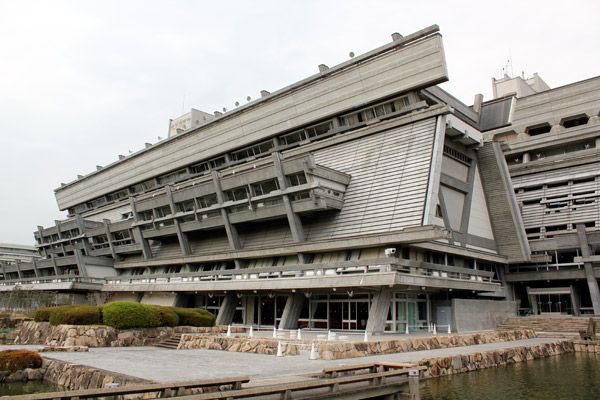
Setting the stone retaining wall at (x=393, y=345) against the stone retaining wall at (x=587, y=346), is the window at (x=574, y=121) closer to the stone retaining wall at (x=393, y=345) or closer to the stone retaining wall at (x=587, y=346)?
the stone retaining wall at (x=587, y=346)

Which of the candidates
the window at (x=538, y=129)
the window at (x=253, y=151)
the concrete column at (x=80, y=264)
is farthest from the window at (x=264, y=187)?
the window at (x=538, y=129)

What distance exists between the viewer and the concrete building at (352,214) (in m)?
38.7

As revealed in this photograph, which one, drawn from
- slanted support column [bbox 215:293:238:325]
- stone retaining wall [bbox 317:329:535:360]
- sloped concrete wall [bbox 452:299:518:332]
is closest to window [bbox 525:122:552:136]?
sloped concrete wall [bbox 452:299:518:332]

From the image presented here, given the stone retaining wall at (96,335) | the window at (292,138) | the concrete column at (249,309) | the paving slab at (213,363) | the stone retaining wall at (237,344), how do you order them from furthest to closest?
the window at (292,138)
the concrete column at (249,309)
the stone retaining wall at (96,335)
the stone retaining wall at (237,344)
the paving slab at (213,363)

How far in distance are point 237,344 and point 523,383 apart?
591 inches

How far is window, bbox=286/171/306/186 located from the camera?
145 ft

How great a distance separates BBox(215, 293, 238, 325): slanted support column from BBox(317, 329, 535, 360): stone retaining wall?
24.3 m

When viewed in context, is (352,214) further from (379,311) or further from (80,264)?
(80,264)

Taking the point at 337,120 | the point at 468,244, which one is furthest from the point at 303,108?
the point at 468,244

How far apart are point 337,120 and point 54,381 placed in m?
37.3

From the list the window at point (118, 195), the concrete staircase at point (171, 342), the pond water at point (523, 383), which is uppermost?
the window at point (118, 195)

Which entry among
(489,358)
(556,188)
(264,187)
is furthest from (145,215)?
(556,188)

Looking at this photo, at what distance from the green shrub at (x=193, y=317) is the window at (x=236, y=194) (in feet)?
48.8

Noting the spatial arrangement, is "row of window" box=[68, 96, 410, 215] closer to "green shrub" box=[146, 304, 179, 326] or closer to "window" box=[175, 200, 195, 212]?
"window" box=[175, 200, 195, 212]
